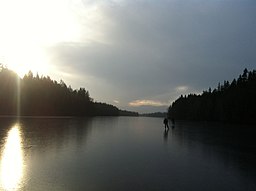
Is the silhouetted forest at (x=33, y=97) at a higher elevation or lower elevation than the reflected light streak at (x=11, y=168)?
higher

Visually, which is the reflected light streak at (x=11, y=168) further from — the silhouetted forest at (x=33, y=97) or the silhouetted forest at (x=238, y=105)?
the silhouetted forest at (x=33, y=97)

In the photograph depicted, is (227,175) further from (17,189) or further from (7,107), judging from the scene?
(7,107)

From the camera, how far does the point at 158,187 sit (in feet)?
34.2

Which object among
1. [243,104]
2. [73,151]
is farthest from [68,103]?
[73,151]

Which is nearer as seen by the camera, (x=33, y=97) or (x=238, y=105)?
(x=238, y=105)

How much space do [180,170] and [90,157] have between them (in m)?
5.46

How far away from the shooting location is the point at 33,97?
129125 mm

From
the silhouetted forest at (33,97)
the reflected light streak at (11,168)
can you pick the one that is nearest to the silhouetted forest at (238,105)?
the silhouetted forest at (33,97)

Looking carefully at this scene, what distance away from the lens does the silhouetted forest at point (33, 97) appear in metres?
118

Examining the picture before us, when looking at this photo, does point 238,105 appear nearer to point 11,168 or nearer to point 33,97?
point 33,97

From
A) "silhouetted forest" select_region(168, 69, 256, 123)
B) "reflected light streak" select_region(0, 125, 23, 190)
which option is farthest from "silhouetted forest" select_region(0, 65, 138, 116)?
"reflected light streak" select_region(0, 125, 23, 190)

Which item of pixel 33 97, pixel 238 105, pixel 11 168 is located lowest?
pixel 11 168

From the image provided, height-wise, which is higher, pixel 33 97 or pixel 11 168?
pixel 33 97

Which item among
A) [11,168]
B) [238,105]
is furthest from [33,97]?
[11,168]
